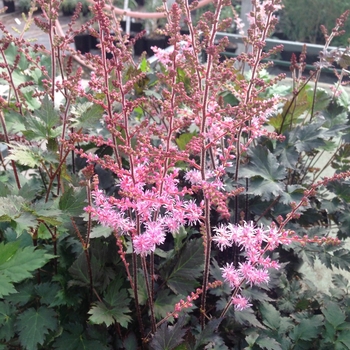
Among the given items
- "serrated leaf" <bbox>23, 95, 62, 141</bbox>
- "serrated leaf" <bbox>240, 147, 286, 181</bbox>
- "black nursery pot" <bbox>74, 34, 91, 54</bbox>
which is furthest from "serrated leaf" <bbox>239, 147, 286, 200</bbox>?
"black nursery pot" <bbox>74, 34, 91, 54</bbox>

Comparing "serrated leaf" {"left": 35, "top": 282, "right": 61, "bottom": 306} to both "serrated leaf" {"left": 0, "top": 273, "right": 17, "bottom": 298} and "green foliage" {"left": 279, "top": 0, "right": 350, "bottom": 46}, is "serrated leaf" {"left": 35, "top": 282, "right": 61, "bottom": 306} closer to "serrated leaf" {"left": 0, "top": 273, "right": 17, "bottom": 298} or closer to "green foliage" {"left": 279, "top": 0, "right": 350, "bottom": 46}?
"serrated leaf" {"left": 0, "top": 273, "right": 17, "bottom": 298}

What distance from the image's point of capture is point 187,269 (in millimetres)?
1079

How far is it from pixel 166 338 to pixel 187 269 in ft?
0.72

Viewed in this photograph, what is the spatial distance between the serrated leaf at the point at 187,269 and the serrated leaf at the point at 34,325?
12.0 inches

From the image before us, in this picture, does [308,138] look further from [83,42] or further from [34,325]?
[83,42]

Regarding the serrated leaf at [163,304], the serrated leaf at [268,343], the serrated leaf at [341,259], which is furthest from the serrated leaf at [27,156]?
the serrated leaf at [341,259]

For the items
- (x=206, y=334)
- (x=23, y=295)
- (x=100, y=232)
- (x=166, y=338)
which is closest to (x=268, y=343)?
(x=206, y=334)

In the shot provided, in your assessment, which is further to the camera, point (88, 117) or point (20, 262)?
point (88, 117)

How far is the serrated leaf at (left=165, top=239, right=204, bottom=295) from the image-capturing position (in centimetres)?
106

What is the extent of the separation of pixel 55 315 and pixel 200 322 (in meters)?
0.37

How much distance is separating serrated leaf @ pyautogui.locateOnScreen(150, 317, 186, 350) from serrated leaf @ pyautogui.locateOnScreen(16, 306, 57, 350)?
10.0 inches

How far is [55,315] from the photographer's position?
38.7 inches

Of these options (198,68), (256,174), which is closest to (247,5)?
(256,174)

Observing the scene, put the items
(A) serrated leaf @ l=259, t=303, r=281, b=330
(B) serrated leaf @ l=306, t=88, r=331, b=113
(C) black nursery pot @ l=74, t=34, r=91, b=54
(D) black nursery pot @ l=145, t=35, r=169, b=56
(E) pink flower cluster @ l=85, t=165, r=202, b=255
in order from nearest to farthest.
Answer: (E) pink flower cluster @ l=85, t=165, r=202, b=255, (A) serrated leaf @ l=259, t=303, r=281, b=330, (B) serrated leaf @ l=306, t=88, r=331, b=113, (D) black nursery pot @ l=145, t=35, r=169, b=56, (C) black nursery pot @ l=74, t=34, r=91, b=54
